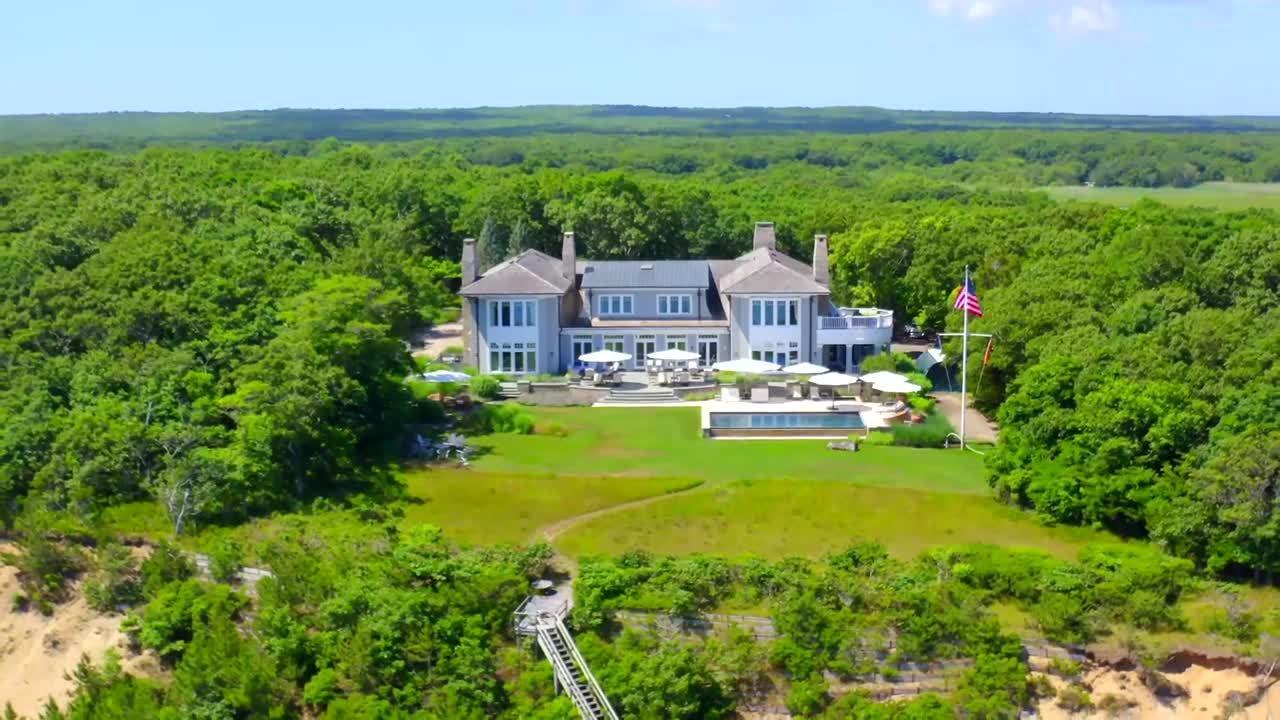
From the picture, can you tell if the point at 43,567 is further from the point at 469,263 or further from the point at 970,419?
the point at 970,419

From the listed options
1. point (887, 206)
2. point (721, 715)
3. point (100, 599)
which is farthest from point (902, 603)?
point (887, 206)

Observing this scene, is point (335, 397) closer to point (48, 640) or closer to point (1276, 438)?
point (48, 640)

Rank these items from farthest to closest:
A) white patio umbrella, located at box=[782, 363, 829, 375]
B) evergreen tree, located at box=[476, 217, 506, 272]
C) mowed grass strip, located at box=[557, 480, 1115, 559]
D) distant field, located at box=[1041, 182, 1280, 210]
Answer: distant field, located at box=[1041, 182, 1280, 210] → evergreen tree, located at box=[476, 217, 506, 272] → white patio umbrella, located at box=[782, 363, 829, 375] → mowed grass strip, located at box=[557, 480, 1115, 559]

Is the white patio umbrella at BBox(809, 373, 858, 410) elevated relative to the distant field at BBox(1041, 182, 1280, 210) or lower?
elevated

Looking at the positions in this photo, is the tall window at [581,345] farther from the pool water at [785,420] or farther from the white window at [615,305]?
the pool water at [785,420]

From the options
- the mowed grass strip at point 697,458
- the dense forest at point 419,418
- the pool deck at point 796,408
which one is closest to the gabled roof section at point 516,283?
the dense forest at point 419,418

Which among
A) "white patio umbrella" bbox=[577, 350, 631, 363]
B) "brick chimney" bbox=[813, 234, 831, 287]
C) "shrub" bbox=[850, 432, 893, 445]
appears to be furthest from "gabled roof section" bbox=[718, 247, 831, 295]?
"shrub" bbox=[850, 432, 893, 445]

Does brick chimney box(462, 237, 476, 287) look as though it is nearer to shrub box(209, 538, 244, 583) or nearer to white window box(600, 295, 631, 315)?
white window box(600, 295, 631, 315)
